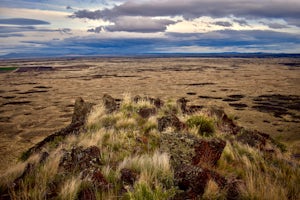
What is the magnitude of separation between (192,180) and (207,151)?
1.53m

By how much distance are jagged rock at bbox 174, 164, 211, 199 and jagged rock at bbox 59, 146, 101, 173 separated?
1.58m

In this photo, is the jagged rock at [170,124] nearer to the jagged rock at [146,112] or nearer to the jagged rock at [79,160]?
the jagged rock at [146,112]

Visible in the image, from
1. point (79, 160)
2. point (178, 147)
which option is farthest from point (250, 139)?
point (79, 160)

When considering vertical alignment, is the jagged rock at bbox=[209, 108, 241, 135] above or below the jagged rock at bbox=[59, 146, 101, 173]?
below

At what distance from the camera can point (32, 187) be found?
447cm

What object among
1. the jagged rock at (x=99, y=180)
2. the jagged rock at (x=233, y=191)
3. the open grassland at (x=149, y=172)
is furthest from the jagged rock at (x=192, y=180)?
the jagged rock at (x=99, y=180)

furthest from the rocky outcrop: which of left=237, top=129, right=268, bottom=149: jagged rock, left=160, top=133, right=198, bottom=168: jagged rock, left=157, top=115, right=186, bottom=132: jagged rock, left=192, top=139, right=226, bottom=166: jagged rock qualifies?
left=237, top=129, right=268, bottom=149: jagged rock

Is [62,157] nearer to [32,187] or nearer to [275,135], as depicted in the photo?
[32,187]

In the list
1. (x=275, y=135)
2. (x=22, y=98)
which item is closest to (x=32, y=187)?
(x=275, y=135)

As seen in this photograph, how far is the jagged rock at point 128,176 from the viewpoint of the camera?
15.6ft

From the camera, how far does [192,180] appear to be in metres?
4.47

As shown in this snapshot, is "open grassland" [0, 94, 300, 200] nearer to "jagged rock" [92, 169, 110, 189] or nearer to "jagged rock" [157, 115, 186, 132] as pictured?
"jagged rock" [92, 169, 110, 189]

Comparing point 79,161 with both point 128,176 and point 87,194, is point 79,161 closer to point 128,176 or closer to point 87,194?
point 128,176

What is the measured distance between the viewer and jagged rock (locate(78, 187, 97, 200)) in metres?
4.09
